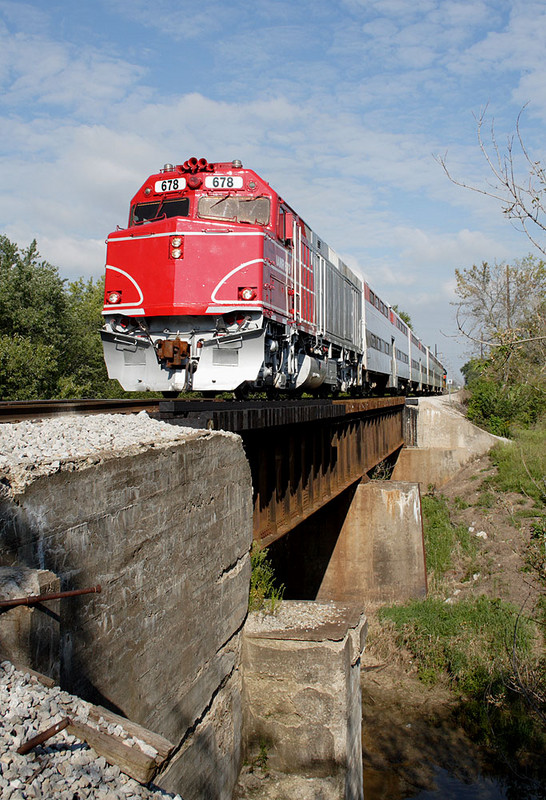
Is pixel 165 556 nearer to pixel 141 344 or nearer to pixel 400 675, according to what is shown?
pixel 141 344

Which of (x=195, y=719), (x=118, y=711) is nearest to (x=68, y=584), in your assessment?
(x=118, y=711)

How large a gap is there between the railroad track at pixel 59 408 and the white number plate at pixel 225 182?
5255mm

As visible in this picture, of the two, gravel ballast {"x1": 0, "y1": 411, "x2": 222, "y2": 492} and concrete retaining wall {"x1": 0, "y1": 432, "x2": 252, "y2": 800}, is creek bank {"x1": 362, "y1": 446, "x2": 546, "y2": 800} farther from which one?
gravel ballast {"x1": 0, "y1": 411, "x2": 222, "y2": 492}

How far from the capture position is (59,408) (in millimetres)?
5691

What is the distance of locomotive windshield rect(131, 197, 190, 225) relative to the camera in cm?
1077

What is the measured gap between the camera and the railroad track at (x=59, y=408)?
5.15m

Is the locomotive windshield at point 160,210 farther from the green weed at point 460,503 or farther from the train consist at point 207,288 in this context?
the green weed at point 460,503

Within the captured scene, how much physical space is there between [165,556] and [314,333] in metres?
8.50

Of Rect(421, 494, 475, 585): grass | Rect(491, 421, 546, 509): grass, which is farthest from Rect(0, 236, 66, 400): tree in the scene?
Rect(491, 421, 546, 509): grass

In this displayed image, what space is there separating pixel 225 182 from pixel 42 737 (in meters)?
9.87

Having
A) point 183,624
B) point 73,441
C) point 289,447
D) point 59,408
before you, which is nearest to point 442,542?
point 289,447

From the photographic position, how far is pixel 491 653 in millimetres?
13070

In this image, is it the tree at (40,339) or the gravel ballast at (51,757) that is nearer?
the gravel ballast at (51,757)

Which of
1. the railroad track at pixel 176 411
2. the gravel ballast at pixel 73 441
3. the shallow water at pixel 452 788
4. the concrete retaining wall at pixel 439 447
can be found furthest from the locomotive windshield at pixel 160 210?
the concrete retaining wall at pixel 439 447
